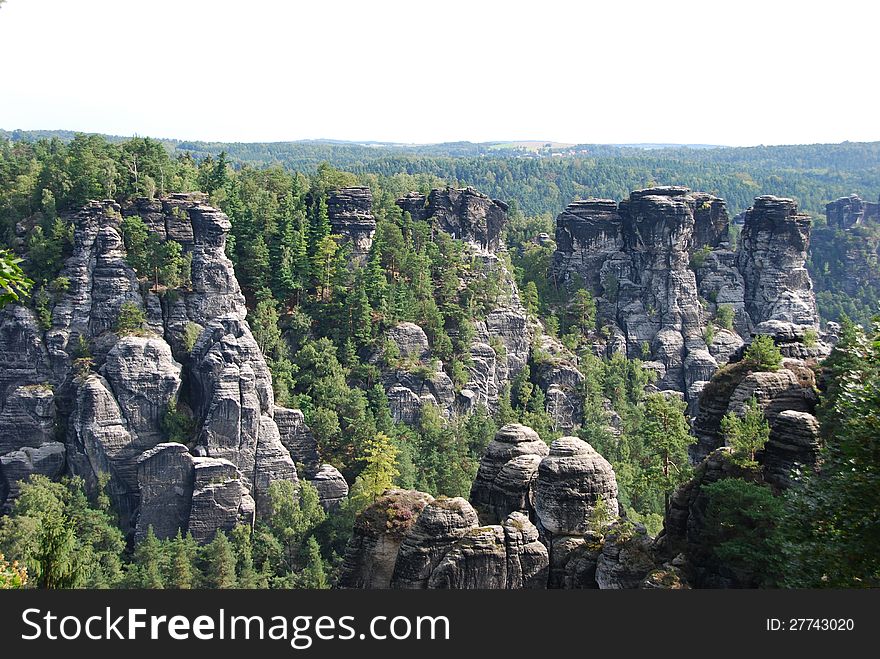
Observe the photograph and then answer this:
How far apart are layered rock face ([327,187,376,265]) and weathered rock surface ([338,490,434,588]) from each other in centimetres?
4027

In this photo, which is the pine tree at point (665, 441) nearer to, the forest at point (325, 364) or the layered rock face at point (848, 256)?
the forest at point (325, 364)

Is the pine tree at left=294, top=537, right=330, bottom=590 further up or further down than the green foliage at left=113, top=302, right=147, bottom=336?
further down

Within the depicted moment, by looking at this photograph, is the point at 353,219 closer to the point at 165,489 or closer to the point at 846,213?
the point at 165,489

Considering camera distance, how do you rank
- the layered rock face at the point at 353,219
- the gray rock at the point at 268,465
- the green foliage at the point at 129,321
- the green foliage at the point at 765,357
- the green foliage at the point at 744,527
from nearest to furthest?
1. the green foliage at the point at 744,527
2. the green foliage at the point at 765,357
3. the gray rock at the point at 268,465
4. the green foliage at the point at 129,321
5. the layered rock face at the point at 353,219

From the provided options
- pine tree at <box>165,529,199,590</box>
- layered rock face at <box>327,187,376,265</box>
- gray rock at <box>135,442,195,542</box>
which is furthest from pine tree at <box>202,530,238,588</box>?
layered rock face at <box>327,187,376,265</box>

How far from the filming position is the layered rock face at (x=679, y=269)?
8975 centimetres

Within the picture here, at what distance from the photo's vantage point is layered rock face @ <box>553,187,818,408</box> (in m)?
89.8

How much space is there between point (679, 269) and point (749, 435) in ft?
195

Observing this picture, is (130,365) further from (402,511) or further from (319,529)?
(402,511)

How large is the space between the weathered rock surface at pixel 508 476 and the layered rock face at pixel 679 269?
4729 centimetres

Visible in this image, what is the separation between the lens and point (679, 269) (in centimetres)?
9131

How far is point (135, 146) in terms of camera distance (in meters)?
69.2

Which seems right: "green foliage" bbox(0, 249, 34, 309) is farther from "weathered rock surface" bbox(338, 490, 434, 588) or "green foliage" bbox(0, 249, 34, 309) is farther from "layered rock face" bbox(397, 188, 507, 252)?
"layered rock face" bbox(397, 188, 507, 252)

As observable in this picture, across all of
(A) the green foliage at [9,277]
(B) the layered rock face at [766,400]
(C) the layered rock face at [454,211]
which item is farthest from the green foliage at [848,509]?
(C) the layered rock face at [454,211]
